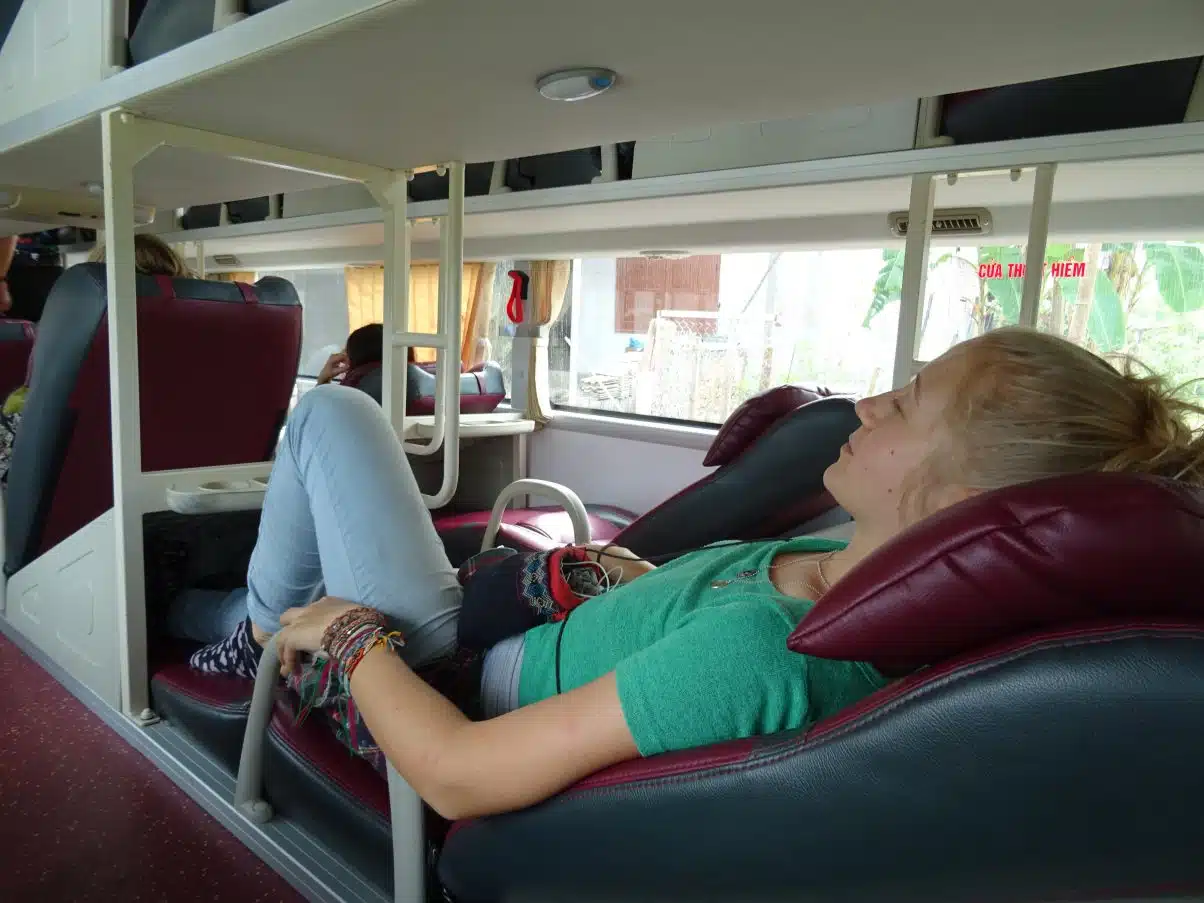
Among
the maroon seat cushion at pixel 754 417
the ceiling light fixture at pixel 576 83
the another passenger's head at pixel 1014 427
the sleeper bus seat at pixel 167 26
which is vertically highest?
the sleeper bus seat at pixel 167 26

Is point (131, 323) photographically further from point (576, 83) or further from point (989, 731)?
point (989, 731)

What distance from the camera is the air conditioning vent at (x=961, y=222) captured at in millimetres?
2721

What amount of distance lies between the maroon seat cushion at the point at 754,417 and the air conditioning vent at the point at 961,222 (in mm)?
955

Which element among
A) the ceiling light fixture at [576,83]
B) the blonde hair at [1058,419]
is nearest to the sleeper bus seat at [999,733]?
the blonde hair at [1058,419]

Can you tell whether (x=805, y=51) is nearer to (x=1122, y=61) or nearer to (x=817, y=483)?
(x=1122, y=61)

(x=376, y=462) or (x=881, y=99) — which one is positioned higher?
(x=881, y=99)

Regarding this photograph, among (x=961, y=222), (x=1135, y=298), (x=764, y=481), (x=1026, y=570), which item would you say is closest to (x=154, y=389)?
(x=764, y=481)

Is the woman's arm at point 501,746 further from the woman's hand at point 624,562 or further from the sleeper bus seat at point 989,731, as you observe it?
the woman's hand at point 624,562

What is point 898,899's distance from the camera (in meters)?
0.69

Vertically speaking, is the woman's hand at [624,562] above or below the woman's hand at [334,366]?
below

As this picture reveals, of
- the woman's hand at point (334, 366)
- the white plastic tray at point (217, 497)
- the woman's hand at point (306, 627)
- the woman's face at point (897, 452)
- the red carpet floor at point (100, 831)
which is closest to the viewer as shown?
the woman's face at point (897, 452)

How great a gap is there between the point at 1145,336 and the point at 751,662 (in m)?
3.00

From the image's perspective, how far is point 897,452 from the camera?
104cm

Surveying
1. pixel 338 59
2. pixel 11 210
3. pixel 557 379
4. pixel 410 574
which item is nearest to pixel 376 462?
pixel 410 574
